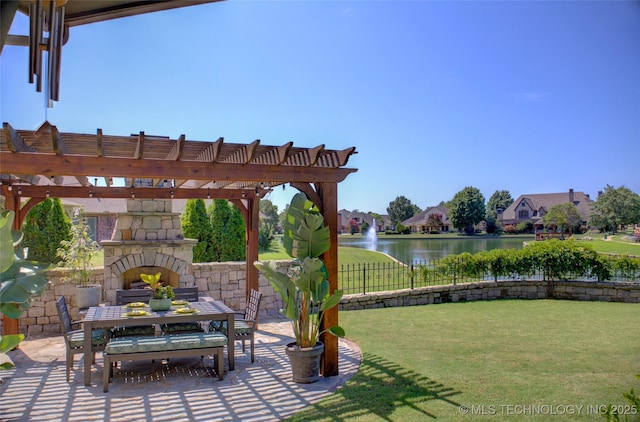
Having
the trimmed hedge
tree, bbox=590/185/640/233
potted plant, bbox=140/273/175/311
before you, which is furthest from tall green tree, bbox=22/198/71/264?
tree, bbox=590/185/640/233

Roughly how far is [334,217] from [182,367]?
3.07 metres

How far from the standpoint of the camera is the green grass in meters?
4.78

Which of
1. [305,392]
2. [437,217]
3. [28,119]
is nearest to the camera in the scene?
[28,119]

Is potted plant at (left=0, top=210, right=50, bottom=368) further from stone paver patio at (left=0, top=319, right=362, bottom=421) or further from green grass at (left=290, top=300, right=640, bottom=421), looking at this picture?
green grass at (left=290, top=300, right=640, bottom=421)

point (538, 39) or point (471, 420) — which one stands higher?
point (538, 39)

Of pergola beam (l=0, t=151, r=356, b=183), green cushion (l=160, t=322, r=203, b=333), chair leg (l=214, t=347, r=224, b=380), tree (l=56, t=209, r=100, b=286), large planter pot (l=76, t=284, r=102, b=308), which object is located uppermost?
pergola beam (l=0, t=151, r=356, b=183)

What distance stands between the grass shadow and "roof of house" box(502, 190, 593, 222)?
60.8m

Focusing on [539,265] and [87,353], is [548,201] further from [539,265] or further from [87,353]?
[87,353]

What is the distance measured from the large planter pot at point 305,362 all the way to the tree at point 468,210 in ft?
189

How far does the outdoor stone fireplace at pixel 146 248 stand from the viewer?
9.52 metres

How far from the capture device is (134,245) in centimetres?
965

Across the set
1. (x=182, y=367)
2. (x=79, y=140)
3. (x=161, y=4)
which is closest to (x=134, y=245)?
(x=182, y=367)

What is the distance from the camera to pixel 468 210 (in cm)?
5997

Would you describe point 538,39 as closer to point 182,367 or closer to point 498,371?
point 498,371
